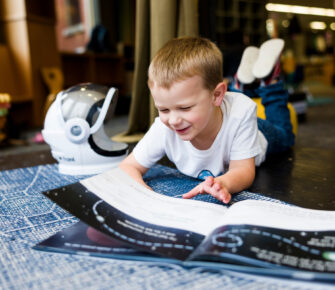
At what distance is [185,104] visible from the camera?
2.04 ft

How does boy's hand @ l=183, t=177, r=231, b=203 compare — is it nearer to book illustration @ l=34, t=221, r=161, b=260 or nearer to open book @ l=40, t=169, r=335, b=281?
open book @ l=40, t=169, r=335, b=281

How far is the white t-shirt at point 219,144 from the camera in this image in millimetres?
756

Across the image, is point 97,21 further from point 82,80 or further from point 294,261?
point 294,261

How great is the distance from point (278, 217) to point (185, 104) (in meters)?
0.26

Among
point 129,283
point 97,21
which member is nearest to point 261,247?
point 129,283

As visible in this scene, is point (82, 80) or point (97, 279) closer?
point (97, 279)

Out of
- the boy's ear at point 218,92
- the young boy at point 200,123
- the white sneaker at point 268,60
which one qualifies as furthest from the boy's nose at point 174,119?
the white sneaker at point 268,60

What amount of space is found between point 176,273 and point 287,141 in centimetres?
87

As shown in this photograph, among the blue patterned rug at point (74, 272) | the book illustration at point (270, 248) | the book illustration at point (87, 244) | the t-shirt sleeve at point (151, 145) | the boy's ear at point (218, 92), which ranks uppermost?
the boy's ear at point (218, 92)

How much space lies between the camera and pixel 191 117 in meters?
0.63

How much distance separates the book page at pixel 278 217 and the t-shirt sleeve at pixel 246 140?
0.67 ft

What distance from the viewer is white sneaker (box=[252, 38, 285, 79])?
1189 mm

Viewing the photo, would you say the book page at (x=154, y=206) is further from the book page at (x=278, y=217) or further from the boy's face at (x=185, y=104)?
the boy's face at (x=185, y=104)

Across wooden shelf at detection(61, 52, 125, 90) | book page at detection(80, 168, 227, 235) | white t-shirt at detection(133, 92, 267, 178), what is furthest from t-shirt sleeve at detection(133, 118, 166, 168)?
wooden shelf at detection(61, 52, 125, 90)
